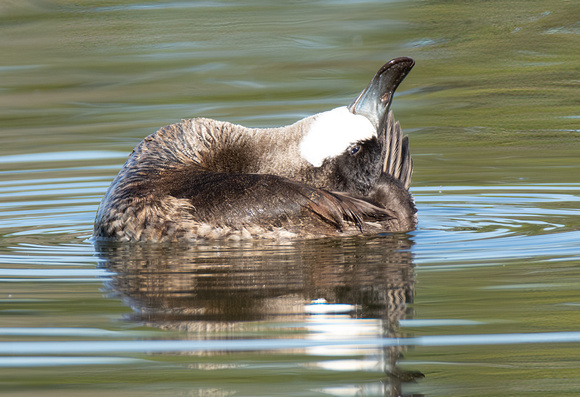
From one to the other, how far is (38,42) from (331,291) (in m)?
11.6

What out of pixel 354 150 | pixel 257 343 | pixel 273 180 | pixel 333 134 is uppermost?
pixel 333 134

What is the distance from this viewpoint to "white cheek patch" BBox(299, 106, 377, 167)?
600 cm

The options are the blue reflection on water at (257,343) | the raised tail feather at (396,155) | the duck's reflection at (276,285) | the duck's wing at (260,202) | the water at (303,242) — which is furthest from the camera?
the raised tail feather at (396,155)

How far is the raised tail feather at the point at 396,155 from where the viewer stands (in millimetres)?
6707

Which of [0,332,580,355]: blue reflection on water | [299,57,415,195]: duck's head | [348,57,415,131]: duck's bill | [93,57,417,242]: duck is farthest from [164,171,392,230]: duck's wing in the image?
[0,332,580,355]: blue reflection on water

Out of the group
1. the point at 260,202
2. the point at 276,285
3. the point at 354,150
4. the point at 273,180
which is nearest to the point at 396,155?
the point at 354,150

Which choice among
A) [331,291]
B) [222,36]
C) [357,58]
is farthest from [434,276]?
[222,36]

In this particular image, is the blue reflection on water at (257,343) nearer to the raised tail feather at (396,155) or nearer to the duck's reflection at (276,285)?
the duck's reflection at (276,285)

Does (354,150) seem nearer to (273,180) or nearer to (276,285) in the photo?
(273,180)

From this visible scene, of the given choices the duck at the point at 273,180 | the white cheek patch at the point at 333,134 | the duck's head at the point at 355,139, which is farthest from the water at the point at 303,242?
the white cheek patch at the point at 333,134

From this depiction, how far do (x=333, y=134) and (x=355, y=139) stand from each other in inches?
5.6

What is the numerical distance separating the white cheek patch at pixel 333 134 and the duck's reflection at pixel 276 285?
0.67 m

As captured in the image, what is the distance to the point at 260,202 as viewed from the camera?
5.45 m

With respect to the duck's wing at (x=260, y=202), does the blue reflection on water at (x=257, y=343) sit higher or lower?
lower
